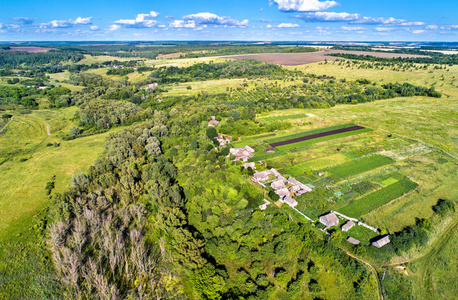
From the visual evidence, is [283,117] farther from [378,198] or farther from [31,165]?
[31,165]

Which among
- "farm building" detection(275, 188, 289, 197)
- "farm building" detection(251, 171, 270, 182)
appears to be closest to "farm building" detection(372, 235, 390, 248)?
"farm building" detection(275, 188, 289, 197)

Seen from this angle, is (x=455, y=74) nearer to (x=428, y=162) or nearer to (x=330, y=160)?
(x=428, y=162)

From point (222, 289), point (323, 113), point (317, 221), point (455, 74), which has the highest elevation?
point (455, 74)

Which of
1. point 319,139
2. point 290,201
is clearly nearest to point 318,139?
point 319,139

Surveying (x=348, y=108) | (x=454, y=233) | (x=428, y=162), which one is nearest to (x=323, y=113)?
(x=348, y=108)

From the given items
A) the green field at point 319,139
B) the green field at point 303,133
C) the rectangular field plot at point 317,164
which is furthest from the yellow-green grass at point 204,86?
the rectangular field plot at point 317,164

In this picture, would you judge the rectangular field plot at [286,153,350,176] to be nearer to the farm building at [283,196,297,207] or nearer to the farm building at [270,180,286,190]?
the farm building at [270,180,286,190]
